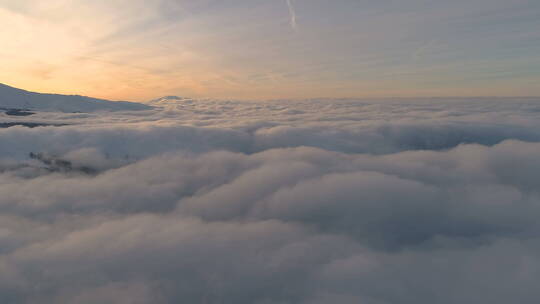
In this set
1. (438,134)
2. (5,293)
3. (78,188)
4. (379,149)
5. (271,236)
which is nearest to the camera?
(5,293)

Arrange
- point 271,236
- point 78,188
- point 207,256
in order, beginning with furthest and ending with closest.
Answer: point 78,188 → point 271,236 → point 207,256

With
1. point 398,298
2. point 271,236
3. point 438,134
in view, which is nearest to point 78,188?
point 271,236

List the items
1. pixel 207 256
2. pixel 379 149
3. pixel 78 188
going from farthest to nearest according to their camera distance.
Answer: pixel 379 149
pixel 78 188
pixel 207 256

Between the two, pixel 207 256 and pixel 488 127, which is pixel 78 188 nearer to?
pixel 207 256

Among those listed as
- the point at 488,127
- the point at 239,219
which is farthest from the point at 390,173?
the point at 488,127

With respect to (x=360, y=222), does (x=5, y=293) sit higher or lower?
higher

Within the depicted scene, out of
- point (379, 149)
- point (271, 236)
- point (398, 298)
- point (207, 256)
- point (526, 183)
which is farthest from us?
point (379, 149)

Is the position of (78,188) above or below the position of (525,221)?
above

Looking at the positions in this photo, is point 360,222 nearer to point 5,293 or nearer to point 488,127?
point 5,293

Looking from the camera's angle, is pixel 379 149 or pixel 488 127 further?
Answer: pixel 488 127
